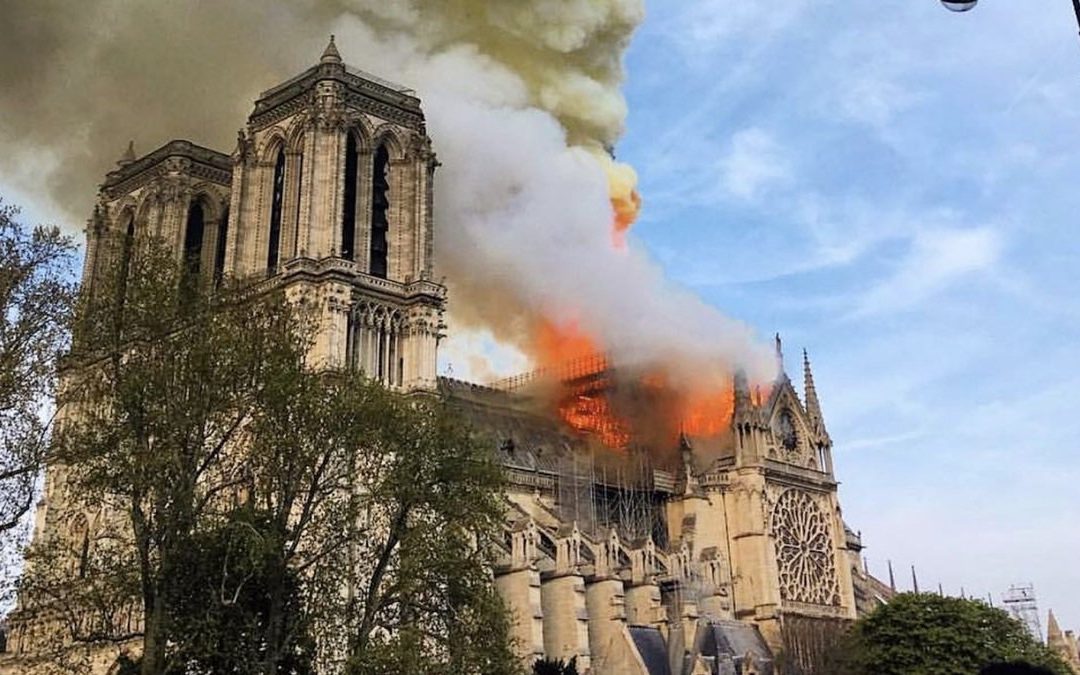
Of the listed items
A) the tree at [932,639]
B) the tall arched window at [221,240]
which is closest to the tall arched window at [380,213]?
the tall arched window at [221,240]

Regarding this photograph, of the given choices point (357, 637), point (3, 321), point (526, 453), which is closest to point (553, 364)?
point (526, 453)

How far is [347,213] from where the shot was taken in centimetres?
5359

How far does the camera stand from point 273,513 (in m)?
26.8

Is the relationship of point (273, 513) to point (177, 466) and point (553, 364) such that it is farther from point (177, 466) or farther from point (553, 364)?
point (553, 364)

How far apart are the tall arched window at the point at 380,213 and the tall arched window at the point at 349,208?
3.35ft

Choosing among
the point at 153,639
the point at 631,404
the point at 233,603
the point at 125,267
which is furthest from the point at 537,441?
the point at 153,639

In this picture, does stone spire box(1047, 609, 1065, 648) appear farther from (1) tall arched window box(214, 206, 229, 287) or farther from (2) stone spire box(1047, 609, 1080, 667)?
(1) tall arched window box(214, 206, 229, 287)

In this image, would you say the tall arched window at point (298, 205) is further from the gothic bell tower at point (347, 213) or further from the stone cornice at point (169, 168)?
the stone cornice at point (169, 168)

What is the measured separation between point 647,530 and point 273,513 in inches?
1416

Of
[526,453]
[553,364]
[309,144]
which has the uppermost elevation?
[309,144]

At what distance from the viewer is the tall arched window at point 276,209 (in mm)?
54156

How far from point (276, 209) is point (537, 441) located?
18.2 m

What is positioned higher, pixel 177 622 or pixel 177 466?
pixel 177 466

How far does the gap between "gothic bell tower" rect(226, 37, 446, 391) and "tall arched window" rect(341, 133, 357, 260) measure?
0.15 ft
